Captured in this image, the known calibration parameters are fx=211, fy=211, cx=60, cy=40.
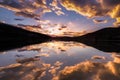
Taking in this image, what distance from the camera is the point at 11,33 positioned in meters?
181

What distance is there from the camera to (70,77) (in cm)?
969

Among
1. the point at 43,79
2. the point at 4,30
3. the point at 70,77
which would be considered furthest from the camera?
A: the point at 4,30

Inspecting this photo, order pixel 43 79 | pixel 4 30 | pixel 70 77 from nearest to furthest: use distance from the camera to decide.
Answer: pixel 43 79
pixel 70 77
pixel 4 30

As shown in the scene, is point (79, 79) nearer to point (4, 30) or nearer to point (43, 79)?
point (43, 79)

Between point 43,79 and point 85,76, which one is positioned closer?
point 43,79

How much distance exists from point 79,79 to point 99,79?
87cm

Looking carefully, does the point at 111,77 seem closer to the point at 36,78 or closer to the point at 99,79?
the point at 99,79

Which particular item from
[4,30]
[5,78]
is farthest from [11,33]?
[5,78]

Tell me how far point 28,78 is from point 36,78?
37cm

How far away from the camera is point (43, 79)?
29.7 ft

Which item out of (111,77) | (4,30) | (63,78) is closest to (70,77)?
(63,78)

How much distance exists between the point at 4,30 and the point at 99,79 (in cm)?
17354

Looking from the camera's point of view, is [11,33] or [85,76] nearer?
[85,76]

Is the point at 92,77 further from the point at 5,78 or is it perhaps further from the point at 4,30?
the point at 4,30
